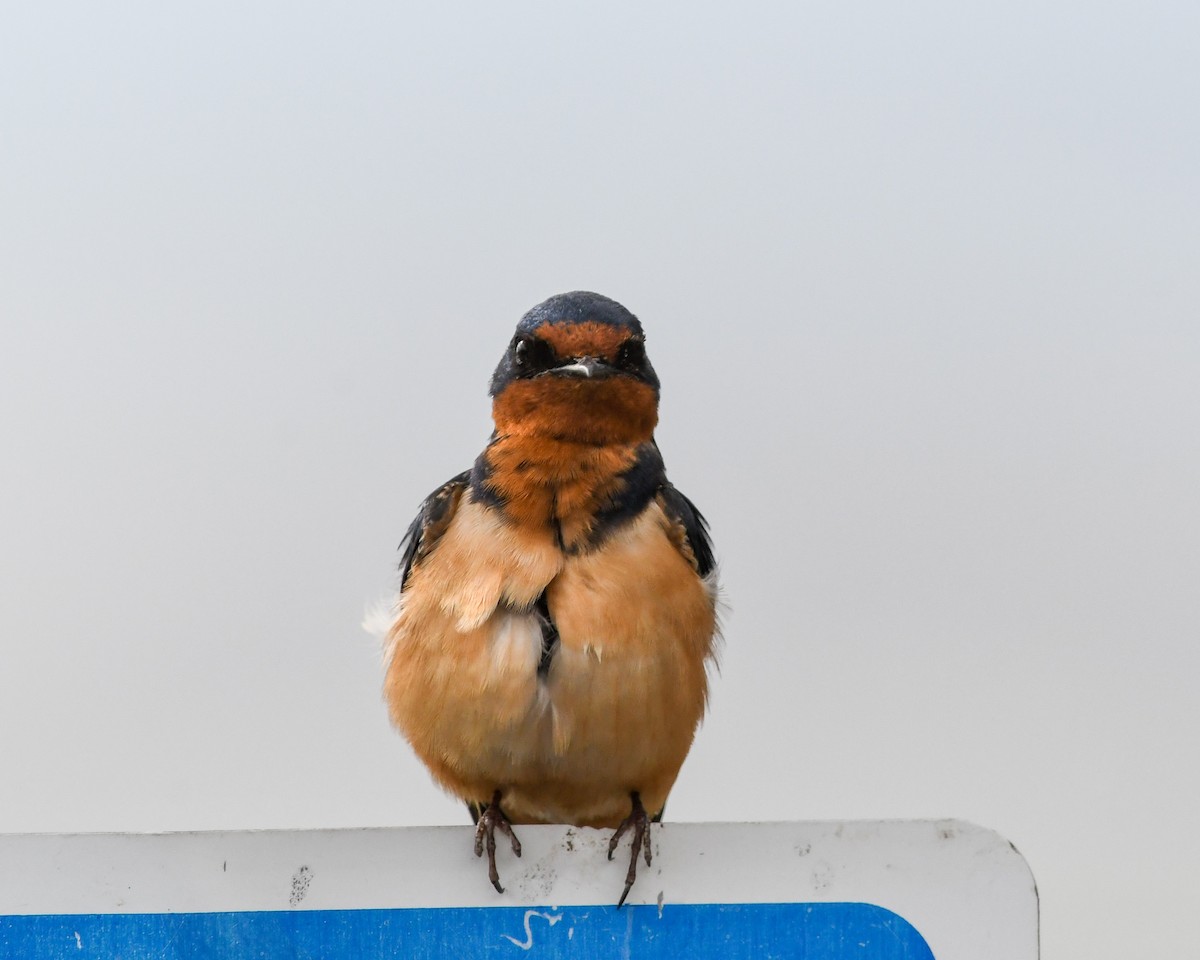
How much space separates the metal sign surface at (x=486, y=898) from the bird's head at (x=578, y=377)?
804 millimetres

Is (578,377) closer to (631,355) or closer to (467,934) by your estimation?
(631,355)

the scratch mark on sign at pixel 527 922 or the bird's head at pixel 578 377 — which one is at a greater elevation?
the bird's head at pixel 578 377

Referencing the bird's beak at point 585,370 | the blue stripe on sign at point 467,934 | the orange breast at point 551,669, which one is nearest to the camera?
the blue stripe on sign at point 467,934

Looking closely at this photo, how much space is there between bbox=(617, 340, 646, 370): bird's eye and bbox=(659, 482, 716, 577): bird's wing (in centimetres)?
18

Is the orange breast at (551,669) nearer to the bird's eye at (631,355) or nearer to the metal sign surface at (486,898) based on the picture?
the bird's eye at (631,355)

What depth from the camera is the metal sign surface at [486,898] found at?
1112 mm

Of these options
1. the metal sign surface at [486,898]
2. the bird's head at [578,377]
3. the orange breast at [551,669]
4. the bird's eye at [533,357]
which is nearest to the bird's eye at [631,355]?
the bird's head at [578,377]

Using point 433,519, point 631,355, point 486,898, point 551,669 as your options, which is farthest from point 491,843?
point 631,355

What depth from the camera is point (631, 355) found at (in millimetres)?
1944

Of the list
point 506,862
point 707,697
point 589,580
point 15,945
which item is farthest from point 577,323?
point 15,945

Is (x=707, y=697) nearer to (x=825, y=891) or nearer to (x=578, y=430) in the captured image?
(x=578, y=430)

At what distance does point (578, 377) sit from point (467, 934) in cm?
88

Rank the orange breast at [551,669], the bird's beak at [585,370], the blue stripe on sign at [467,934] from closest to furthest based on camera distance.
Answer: the blue stripe on sign at [467,934] < the orange breast at [551,669] < the bird's beak at [585,370]

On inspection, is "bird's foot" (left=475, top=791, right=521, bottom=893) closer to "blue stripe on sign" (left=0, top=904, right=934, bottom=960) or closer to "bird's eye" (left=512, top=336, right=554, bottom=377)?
"blue stripe on sign" (left=0, top=904, right=934, bottom=960)
